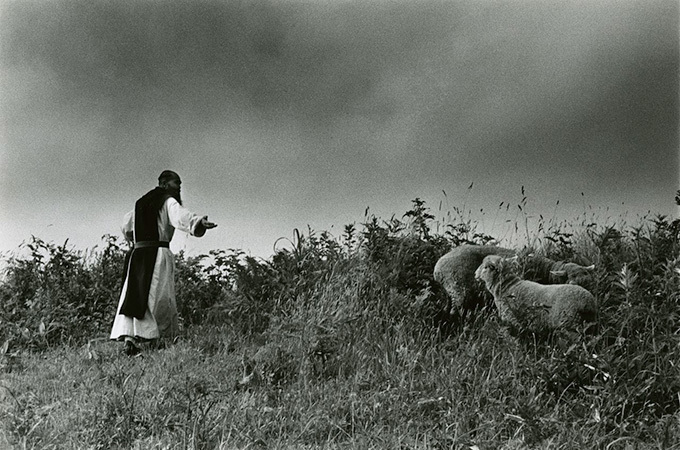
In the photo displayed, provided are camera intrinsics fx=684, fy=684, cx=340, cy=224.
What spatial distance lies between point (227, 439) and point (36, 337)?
4.60 m

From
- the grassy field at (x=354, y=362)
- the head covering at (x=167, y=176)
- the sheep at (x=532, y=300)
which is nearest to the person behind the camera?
the grassy field at (x=354, y=362)

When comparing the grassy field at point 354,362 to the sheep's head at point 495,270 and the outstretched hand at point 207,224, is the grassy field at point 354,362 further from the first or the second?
the outstretched hand at point 207,224

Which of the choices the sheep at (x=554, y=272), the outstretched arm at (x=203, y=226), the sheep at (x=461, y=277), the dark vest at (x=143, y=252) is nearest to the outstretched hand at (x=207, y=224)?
the outstretched arm at (x=203, y=226)

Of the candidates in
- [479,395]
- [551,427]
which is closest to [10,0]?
[479,395]

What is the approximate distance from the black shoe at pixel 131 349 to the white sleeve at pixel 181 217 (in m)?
1.30

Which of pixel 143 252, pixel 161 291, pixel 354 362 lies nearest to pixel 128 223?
pixel 143 252

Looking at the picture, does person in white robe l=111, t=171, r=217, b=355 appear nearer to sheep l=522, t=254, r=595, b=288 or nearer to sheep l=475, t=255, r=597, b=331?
sheep l=475, t=255, r=597, b=331

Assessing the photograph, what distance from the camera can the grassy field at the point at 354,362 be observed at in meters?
4.68

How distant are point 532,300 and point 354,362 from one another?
1.84m

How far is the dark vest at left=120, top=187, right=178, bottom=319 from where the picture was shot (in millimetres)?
7348

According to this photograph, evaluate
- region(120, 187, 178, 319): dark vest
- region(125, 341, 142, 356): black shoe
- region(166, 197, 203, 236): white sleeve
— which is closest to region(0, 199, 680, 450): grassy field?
region(125, 341, 142, 356): black shoe

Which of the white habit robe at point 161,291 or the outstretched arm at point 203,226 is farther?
the white habit robe at point 161,291

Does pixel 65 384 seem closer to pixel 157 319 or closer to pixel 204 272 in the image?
pixel 157 319

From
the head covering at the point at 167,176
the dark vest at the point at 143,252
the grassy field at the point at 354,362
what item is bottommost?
the grassy field at the point at 354,362
